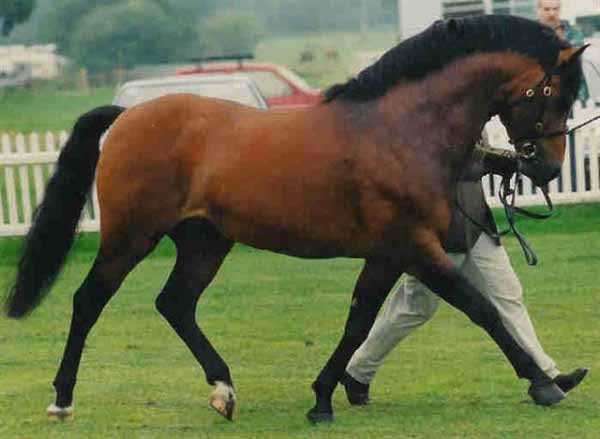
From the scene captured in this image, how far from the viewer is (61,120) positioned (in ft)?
94.3

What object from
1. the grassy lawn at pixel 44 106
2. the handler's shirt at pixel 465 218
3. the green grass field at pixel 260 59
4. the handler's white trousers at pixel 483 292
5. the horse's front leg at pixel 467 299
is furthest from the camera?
the green grass field at pixel 260 59

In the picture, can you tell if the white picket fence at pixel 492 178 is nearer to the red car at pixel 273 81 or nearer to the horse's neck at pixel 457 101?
the red car at pixel 273 81

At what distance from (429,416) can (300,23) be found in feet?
93.2

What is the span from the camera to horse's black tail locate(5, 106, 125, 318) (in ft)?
30.0

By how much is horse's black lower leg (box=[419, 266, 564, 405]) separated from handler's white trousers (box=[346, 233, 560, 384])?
0.27 meters

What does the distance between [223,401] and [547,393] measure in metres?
1.56

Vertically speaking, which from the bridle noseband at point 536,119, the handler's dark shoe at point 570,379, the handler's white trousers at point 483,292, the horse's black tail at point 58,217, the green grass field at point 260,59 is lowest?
the green grass field at point 260,59

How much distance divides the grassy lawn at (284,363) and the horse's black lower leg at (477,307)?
257 mm

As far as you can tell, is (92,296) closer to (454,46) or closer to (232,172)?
(232,172)

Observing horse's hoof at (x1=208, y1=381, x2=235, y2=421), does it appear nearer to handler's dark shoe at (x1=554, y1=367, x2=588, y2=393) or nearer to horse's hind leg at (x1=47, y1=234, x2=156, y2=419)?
horse's hind leg at (x1=47, y1=234, x2=156, y2=419)

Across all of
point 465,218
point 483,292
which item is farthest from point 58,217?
point 483,292

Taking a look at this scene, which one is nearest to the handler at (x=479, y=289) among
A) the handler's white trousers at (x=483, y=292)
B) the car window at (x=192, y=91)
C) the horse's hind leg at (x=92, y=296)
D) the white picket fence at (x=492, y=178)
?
the handler's white trousers at (x=483, y=292)

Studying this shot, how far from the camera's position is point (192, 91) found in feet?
61.1

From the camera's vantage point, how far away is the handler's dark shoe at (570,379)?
8.75 m
